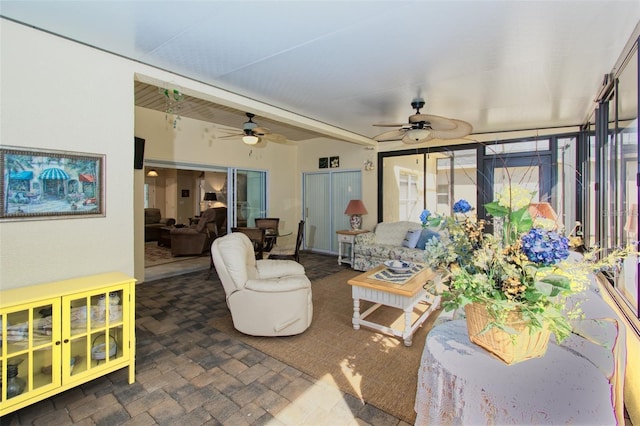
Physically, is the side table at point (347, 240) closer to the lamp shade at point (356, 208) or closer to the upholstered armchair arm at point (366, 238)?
the upholstered armchair arm at point (366, 238)

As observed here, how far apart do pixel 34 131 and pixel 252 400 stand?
2391 millimetres

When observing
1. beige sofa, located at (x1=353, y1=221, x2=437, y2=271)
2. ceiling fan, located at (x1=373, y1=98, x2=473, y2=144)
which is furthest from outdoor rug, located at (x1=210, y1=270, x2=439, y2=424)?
ceiling fan, located at (x1=373, y1=98, x2=473, y2=144)

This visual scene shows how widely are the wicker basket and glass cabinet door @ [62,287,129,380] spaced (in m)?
2.26

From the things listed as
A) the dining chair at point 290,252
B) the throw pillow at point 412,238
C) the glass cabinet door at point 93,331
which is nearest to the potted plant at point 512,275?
the glass cabinet door at point 93,331

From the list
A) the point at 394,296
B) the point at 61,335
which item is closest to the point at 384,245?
the point at 394,296

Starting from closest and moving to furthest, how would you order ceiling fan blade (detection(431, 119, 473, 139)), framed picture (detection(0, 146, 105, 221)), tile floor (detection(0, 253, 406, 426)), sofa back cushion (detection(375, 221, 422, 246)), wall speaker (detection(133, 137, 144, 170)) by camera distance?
tile floor (detection(0, 253, 406, 426)), framed picture (detection(0, 146, 105, 221)), ceiling fan blade (detection(431, 119, 473, 139)), wall speaker (detection(133, 137, 144, 170)), sofa back cushion (detection(375, 221, 422, 246))

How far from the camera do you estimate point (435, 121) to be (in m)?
3.23

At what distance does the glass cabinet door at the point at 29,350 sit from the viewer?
1.72m

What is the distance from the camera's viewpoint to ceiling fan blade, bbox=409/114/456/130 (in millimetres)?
3102

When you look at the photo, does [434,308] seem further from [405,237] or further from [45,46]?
[45,46]

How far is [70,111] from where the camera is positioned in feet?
7.36

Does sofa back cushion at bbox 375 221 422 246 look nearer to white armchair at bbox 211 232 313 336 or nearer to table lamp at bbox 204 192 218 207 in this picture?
white armchair at bbox 211 232 313 336

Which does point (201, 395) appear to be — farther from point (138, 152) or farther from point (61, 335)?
point (138, 152)

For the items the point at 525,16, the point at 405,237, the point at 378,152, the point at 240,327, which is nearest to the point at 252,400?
the point at 240,327
